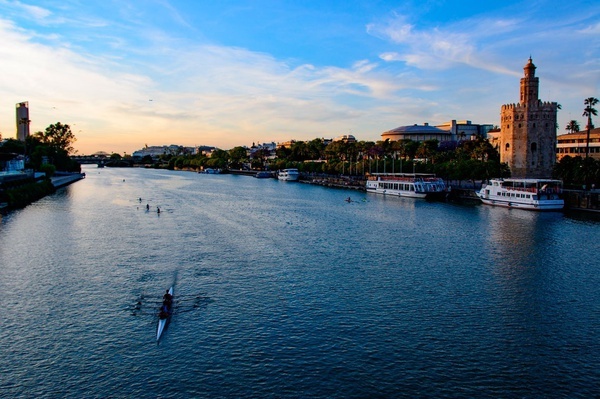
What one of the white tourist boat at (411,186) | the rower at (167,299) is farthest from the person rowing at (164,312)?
the white tourist boat at (411,186)

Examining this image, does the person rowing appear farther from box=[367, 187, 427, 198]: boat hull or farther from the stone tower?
the stone tower

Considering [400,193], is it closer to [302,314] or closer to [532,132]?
[532,132]

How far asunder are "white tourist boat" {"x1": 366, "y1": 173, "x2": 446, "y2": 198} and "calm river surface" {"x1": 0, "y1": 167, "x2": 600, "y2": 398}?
161 feet

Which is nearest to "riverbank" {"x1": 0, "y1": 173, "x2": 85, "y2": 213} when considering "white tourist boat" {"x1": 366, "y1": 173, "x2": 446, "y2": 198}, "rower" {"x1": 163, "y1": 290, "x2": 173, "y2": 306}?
"rower" {"x1": 163, "y1": 290, "x2": 173, "y2": 306}

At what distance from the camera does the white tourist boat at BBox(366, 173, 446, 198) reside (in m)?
117

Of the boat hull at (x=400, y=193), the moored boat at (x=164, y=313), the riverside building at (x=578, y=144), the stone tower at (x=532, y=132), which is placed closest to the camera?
the moored boat at (x=164, y=313)

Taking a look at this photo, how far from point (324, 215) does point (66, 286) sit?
51876mm

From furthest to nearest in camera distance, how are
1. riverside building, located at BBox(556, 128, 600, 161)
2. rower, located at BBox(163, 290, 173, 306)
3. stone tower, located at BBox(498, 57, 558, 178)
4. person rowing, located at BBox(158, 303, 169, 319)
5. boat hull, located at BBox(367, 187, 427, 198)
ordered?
riverside building, located at BBox(556, 128, 600, 161), stone tower, located at BBox(498, 57, 558, 178), boat hull, located at BBox(367, 187, 427, 198), rower, located at BBox(163, 290, 173, 306), person rowing, located at BBox(158, 303, 169, 319)

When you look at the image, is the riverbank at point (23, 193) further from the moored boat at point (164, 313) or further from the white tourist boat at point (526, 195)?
the white tourist boat at point (526, 195)

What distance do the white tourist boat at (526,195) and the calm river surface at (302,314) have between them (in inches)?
928

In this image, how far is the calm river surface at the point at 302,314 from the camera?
26.2 m

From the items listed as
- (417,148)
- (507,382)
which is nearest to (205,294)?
(507,382)

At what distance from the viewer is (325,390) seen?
25.3m

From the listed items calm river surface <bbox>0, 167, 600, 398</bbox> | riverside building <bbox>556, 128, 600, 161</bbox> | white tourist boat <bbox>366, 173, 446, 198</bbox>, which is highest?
riverside building <bbox>556, 128, 600, 161</bbox>
